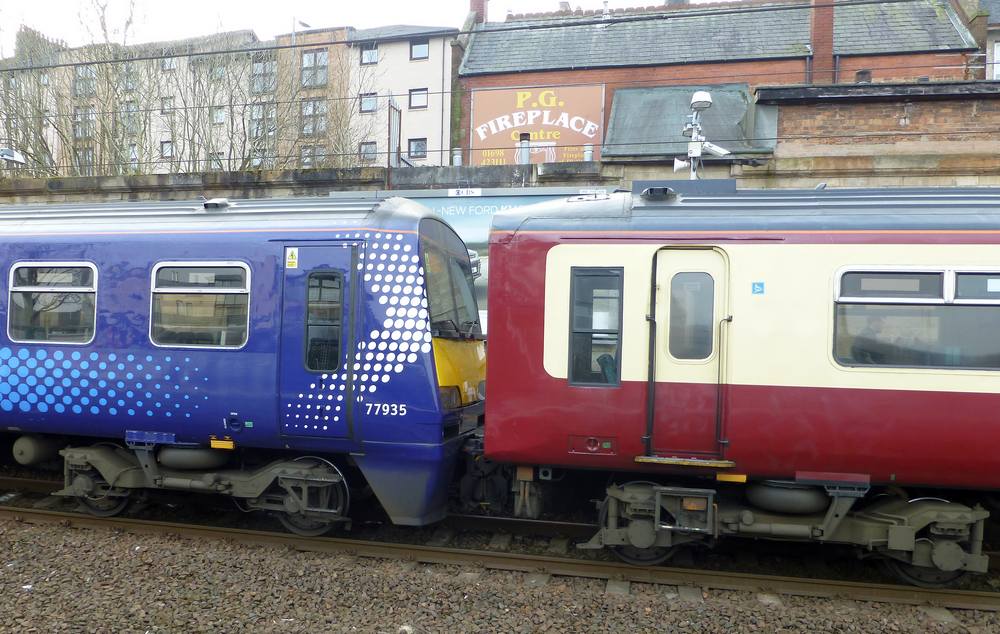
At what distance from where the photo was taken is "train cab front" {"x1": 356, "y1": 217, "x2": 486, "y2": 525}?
5855mm

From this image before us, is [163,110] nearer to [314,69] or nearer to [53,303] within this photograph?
[314,69]

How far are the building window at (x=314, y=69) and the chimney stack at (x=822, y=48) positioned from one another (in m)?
17.2

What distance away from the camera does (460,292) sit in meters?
7.28

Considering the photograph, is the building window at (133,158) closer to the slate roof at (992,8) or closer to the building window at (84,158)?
the building window at (84,158)

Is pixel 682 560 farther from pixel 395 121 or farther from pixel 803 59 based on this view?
pixel 803 59

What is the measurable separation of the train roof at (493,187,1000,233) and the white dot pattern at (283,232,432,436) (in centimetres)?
92

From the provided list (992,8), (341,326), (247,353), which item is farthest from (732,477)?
(992,8)

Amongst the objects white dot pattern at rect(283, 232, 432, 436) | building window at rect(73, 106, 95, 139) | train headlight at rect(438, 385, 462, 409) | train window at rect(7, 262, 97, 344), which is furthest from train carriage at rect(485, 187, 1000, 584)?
building window at rect(73, 106, 95, 139)

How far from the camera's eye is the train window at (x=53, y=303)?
6.71 meters

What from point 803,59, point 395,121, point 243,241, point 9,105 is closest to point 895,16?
point 803,59

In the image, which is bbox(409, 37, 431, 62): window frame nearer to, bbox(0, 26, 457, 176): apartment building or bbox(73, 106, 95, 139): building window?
bbox(0, 26, 457, 176): apartment building

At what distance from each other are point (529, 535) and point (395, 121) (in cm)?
1213

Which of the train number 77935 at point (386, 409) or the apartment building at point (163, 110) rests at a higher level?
the apartment building at point (163, 110)

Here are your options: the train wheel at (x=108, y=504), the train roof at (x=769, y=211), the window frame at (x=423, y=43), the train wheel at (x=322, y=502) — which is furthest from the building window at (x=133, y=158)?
the train roof at (x=769, y=211)
